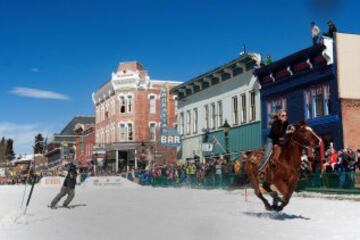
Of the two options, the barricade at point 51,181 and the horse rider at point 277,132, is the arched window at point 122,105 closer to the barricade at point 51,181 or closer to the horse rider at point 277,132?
the barricade at point 51,181

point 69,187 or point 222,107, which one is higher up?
point 222,107

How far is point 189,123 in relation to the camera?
48250mm

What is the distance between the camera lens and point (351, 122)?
2861cm

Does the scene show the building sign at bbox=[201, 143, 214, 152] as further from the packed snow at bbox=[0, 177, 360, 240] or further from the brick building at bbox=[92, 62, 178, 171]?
the packed snow at bbox=[0, 177, 360, 240]

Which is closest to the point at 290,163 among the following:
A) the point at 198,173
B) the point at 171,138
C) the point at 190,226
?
the point at 190,226

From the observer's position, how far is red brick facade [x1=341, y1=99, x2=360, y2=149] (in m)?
28.4

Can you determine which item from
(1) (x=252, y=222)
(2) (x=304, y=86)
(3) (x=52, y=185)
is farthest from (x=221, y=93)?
(1) (x=252, y=222)

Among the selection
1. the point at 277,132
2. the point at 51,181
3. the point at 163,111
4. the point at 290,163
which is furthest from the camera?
the point at 163,111

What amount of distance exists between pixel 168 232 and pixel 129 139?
5473 centimetres

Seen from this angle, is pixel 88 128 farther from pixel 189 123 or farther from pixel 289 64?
pixel 289 64

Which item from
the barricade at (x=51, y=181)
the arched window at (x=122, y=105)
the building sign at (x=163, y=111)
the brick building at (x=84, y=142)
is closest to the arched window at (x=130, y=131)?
the arched window at (x=122, y=105)

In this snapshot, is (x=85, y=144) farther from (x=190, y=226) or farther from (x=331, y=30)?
(x=190, y=226)

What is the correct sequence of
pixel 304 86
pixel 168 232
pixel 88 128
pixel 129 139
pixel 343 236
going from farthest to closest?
1. pixel 88 128
2. pixel 129 139
3. pixel 304 86
4. pixel 168 232
5. pixel 343 236

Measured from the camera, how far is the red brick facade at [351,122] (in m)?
28.4
